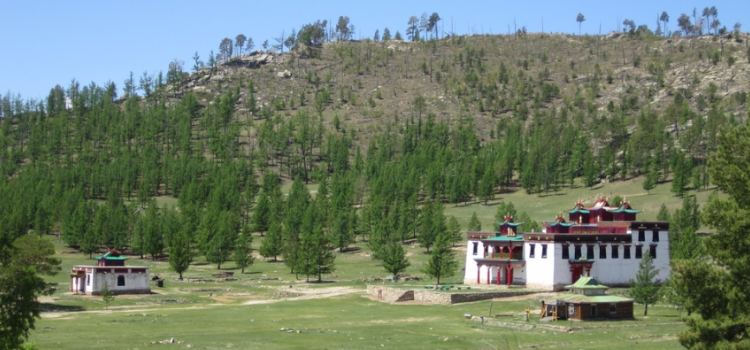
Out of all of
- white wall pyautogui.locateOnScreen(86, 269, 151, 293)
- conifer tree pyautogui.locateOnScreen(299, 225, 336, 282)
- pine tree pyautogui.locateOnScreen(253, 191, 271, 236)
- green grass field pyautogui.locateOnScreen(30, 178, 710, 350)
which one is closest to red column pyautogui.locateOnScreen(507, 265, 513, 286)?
green grass field pyautogui.locateOnScreen(30, 178, 710, 350)

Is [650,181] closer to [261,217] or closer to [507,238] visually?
[507,238]

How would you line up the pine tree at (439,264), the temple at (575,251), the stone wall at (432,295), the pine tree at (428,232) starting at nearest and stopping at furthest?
the stone wall at (432,295) < the temple at (575,251) < the pine tree at (439,264) < the pine tree at (428,232)

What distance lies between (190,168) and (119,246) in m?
52.0

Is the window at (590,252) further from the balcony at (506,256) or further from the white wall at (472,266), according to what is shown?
the white wall at (472,266)

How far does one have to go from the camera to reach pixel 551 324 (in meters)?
62.1

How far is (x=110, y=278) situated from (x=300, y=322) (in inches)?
1226

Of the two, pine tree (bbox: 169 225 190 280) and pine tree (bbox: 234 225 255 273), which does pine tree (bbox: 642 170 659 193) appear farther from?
pine tree (bbox: 169 225 190 280)

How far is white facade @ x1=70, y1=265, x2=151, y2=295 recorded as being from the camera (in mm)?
87375

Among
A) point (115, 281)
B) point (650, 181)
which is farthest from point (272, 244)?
point (650, 181)

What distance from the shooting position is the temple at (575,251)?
8500 centimetres

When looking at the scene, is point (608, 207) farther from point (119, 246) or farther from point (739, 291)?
point (119, 246)

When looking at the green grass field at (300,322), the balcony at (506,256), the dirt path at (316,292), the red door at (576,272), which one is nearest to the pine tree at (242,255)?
the green grass field at (300,322)

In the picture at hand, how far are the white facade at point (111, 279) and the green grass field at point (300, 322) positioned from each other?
6.66ft

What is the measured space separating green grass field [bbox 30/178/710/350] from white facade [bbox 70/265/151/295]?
2030 mm
